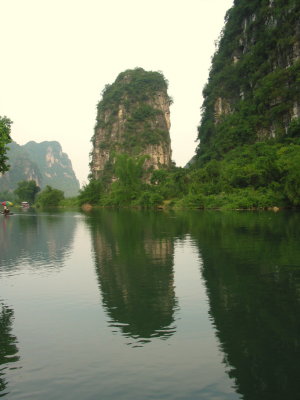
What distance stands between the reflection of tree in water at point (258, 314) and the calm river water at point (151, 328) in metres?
0.02

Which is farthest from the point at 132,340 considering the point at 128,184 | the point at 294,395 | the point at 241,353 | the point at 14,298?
the point at 128,184

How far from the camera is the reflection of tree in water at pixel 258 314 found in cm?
545

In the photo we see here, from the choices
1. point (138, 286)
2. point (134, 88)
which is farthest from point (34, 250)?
point (134, 88)

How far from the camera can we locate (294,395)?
499cm

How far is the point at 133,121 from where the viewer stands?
411ft

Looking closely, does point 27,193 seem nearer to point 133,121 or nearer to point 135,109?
point 133,121

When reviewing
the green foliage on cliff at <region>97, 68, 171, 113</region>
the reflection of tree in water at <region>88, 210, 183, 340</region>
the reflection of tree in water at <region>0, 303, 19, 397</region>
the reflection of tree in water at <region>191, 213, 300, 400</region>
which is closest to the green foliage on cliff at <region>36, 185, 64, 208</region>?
the green foliage on cliff at <region>97, 68, 171, 113</region>

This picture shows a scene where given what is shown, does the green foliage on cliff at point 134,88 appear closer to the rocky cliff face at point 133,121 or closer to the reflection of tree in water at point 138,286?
the rocky cliff face at point 133,121

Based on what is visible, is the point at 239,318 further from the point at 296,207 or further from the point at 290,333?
the point at 296,207

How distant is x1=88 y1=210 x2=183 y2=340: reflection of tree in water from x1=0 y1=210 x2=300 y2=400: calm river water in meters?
0.03

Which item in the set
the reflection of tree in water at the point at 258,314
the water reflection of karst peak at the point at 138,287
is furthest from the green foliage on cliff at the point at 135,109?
the reflection of tree in water at the point at 258,314

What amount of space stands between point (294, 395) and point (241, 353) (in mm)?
1257

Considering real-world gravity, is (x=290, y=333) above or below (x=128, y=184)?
below

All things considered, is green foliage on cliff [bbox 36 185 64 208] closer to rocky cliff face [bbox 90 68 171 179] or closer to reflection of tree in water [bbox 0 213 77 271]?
rocky cliff face [bbox 90 68 171 179]
